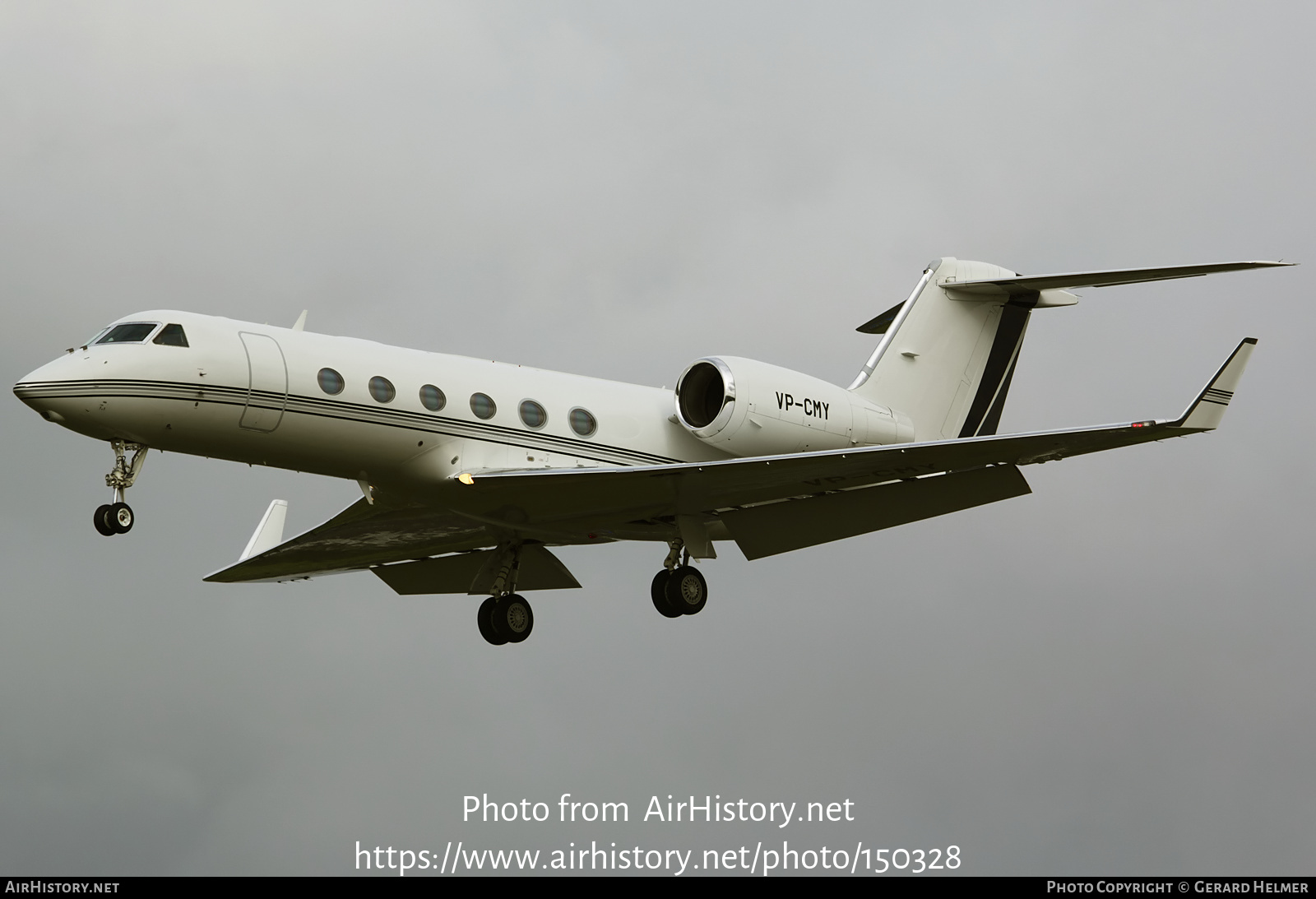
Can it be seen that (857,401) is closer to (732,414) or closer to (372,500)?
(732,414)

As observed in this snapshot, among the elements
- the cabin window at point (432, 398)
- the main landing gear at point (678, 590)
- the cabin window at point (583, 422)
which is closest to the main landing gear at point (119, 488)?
the cabin window at point (432, 398)

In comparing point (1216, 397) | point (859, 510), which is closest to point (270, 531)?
point (859, 510)

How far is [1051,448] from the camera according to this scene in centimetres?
1948

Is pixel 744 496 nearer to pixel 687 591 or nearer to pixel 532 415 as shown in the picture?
pixel 687 591

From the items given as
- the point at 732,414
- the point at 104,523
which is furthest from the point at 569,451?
the point at 104,523

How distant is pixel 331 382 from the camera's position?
1861 cm

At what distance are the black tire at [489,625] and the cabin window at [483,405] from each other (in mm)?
3757

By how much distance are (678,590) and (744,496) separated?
5.56ft

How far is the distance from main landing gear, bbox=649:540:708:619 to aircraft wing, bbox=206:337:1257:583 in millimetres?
478

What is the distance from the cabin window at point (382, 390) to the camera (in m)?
18.9

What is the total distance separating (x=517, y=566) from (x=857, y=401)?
5299 mm

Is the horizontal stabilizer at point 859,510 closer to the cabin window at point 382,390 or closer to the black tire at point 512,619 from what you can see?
the black tire at point 512,619

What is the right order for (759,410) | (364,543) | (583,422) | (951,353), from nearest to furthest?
(583,422)
(759,410)
(364,543)
(951,353)

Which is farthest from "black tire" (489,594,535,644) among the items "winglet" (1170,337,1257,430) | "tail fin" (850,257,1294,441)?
"winglet" (1170,337,1257,430)
